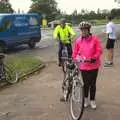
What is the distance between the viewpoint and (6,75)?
42.8 ft

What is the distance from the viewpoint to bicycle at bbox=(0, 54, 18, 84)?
42.1 ft

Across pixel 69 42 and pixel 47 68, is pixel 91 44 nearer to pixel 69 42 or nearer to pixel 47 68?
pixel 69 42

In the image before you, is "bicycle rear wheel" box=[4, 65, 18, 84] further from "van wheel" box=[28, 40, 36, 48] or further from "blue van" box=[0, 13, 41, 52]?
"van wheel" box=[28, 40, 36, 48]

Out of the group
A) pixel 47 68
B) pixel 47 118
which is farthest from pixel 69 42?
pixel 47 118

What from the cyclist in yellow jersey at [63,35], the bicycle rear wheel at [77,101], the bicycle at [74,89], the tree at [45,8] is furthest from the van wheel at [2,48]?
the tree at [45,8]

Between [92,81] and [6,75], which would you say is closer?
[92,81]

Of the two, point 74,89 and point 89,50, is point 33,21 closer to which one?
point 89,50

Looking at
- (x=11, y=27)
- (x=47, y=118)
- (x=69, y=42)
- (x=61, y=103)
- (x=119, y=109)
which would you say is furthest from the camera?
(x=11, y=27)

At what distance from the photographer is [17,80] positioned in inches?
528

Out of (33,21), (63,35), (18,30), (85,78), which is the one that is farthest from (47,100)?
(33,21)

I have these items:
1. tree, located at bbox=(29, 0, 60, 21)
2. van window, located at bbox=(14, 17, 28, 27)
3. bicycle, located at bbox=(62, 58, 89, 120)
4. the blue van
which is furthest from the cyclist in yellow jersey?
tree, located at bbox=(29, 0, 60, 21)

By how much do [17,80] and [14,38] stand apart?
38.0ft

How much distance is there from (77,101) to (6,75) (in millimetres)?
4936

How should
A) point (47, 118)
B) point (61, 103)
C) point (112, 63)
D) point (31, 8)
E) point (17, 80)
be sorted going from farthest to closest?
1. point (31, 8)
2. point (112, 63)
3. point (17, 80)
4. point (61, 103)
5. point (47, 118)
